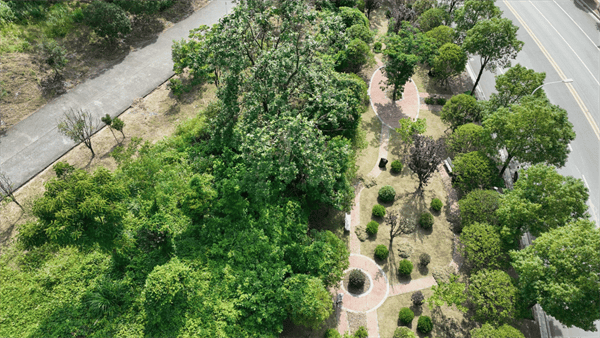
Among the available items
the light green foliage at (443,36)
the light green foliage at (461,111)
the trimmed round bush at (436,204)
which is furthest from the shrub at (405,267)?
the light green foliage at (443,36)

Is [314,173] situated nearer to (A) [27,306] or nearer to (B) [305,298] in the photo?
(B) [305,298]

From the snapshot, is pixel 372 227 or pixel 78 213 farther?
pixel 372 227

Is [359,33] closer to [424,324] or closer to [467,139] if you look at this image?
[467,139]

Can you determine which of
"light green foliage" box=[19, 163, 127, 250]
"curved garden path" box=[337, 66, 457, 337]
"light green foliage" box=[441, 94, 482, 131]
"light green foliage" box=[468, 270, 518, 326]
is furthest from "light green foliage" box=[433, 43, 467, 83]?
"light green foliage" box=[19, 163, 127, 250]

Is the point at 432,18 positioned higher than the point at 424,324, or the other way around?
the point at 432,18

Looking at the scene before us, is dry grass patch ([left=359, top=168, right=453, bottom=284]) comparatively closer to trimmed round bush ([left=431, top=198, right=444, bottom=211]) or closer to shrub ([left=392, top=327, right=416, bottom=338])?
trimmed round bush ([left=431, top=198, right=444, bottom=211])

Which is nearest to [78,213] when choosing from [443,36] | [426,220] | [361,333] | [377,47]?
[361,333]

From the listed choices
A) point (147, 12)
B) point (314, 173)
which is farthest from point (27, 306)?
point (147, 12)
